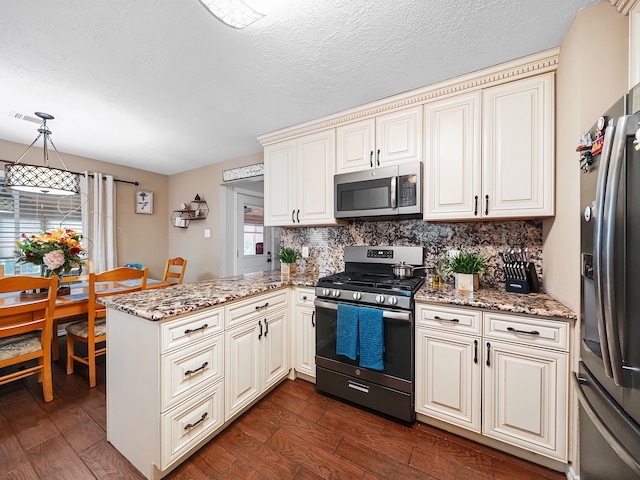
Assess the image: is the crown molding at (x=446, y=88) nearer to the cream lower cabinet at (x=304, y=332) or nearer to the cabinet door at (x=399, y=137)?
the cabinet door at (x=399, y=137)

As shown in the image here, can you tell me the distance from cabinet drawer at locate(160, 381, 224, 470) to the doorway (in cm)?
255

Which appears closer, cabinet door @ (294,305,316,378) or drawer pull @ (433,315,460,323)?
drawer pull @ (433,315,460,323)

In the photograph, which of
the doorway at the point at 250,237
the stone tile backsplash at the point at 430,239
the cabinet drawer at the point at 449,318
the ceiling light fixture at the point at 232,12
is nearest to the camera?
the ceiling light fixture at the point at 232,12

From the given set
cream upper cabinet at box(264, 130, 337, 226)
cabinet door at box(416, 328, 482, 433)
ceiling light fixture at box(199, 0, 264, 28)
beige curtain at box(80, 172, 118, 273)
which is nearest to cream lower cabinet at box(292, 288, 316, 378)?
cream upper cabinet at box(264, 130, 337, 226)

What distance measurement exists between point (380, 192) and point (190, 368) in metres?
1.80

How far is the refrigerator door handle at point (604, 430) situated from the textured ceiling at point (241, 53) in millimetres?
1802

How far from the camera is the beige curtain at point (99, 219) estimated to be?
3.48m

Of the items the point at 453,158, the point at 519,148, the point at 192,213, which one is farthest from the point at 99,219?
the point at 519,148

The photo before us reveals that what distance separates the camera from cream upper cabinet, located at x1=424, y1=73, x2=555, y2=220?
5.36ft

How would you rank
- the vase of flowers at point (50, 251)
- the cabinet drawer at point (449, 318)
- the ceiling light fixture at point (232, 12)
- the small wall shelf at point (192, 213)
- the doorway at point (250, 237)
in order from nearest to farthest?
the ceiling light fixture at point (232, 12) → the cabinet drawer at point (449, 318) → the vase of flowers at point (50, 251) → the small wall shelf at point (192, 213) → the doorway at point (250, 237)

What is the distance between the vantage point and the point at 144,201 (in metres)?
4.10

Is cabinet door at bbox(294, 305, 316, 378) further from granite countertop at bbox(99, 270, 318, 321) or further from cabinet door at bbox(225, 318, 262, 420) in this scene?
cabinet door at bbox(225, 318, 262, 420)

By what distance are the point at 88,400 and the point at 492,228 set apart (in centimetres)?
347

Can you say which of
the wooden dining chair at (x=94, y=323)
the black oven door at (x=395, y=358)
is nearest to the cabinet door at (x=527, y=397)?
the black oven door at (x=395, y=358)
